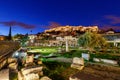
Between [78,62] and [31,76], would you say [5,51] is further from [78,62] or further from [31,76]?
[78,62]

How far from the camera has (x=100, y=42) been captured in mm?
35656

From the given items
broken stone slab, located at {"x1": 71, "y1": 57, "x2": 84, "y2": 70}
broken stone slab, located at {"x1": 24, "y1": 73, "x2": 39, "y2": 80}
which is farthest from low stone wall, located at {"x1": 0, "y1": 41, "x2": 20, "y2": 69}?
broken stone slab, located at {"x1": 71, "y1": 57, "x2": 84, "y2": 70}

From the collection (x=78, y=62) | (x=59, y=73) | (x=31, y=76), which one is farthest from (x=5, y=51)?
(x=59, y=73)

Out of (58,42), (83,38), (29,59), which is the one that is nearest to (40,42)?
(58,42)

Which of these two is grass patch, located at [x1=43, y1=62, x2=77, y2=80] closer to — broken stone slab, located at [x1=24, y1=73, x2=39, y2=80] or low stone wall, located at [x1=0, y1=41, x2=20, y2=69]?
broken stone slab, located at [x1=24, y1=73, x2=39, y2=80]

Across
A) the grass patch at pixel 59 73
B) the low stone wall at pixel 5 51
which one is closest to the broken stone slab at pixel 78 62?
the grass patch at pixel 59 73

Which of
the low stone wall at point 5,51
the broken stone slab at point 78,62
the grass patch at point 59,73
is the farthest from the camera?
the grass patch at point 59,73

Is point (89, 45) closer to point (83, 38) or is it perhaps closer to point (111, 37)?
point (83, 38)

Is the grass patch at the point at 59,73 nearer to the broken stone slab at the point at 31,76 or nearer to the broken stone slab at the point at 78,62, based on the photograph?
the broken stone slab at the point at 78,62

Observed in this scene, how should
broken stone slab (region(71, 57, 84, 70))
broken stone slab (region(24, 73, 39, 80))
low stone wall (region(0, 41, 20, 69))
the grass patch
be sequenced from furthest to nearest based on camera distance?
the grass patch < broken stone slab (region(71, 57, 84, 70)) < broken stone slab (region(24, 73, 39, 80)) < low stone wall (region(0, 41, 20, 69))

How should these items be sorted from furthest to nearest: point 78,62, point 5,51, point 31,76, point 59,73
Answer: point 59,73 < point 78,62 < point 31,76 < point 5,51

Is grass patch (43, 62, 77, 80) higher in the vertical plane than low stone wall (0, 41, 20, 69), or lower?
lower

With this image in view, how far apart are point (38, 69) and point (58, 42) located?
76066 mm

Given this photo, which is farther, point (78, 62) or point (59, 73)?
point (59, 73)
